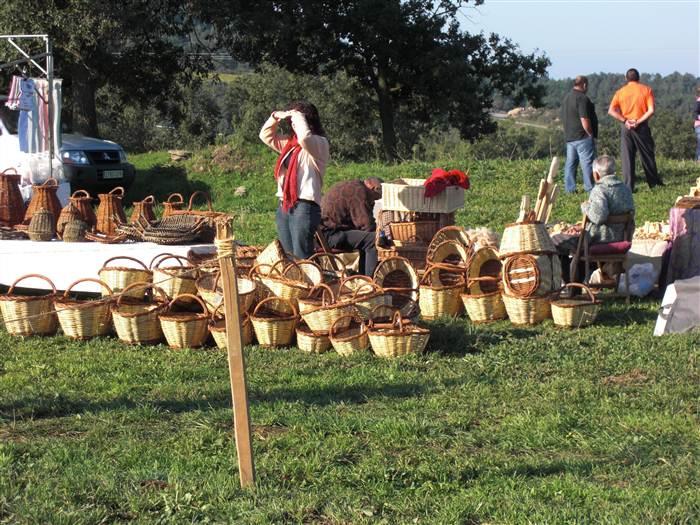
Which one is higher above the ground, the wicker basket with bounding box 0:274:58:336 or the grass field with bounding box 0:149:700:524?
the wicker basket with bounding box 0:274:58:336

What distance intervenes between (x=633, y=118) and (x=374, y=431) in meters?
9.89

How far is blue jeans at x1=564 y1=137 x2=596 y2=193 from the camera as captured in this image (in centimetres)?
1380

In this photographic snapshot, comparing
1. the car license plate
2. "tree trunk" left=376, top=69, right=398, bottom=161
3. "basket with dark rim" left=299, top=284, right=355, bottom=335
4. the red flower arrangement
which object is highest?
"tree trunk" left=376, top=69, right=398, bottom=161

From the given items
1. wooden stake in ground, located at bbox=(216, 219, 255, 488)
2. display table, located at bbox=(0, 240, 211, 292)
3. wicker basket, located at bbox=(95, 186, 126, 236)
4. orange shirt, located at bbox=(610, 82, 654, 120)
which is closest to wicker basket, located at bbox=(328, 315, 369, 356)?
display table, located at bbox=(0, 240, 211, 292)

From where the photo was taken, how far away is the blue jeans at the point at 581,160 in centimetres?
1380

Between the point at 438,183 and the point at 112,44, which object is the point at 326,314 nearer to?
the point at 438,183

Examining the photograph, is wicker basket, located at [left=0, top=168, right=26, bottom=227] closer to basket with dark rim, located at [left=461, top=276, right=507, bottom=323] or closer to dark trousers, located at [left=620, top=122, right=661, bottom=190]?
basket with dark rim, located at [left=461, top=276, right=507, bottom=323]

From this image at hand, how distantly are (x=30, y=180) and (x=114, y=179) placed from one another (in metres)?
5.79

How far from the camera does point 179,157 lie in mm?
20703

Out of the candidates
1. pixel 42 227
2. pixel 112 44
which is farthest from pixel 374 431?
pixel 112 44

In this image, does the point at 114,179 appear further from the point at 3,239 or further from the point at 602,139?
the point at 602,139

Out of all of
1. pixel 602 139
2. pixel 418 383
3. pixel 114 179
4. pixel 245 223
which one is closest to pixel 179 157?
pixel 114 179

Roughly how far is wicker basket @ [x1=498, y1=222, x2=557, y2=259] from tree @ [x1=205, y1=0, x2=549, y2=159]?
17579 millimetres

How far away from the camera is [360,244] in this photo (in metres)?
9.52
